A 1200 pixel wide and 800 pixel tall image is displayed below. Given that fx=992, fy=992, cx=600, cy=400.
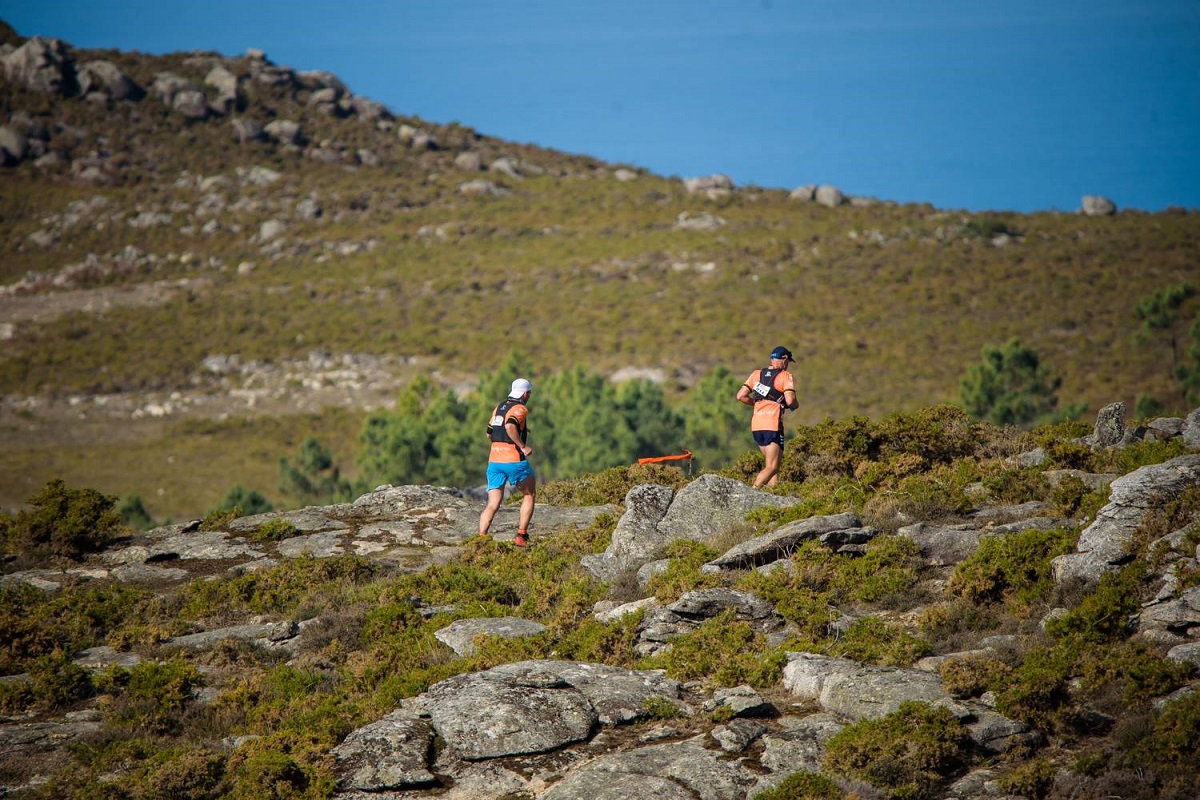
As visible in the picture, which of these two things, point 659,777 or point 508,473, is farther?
point 508,473

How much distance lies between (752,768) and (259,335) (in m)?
65.9

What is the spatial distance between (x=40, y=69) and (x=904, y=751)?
373 ft

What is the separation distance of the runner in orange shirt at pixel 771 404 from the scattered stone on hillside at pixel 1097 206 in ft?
246

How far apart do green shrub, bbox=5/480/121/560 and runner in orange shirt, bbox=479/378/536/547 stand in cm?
586

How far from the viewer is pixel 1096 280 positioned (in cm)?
6147

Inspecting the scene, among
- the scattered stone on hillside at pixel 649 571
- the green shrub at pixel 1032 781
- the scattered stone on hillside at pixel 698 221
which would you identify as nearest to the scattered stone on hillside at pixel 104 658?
the scattered stone on hillside at pixel 649 571

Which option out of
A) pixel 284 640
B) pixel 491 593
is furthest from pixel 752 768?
pixel 284 640

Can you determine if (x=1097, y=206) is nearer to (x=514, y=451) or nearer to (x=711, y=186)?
(x=711, y=186)

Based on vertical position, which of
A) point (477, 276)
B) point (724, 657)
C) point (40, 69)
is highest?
point (40, 69)

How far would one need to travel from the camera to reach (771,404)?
1377cm

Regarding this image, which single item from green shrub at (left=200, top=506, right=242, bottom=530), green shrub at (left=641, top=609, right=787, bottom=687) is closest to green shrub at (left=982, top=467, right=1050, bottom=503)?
green shrub at (left=641, top=609, right=787, bottom=687)

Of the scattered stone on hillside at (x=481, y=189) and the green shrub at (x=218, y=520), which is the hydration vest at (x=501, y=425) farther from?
the scattered stone on hillside at (x=481, y=189)

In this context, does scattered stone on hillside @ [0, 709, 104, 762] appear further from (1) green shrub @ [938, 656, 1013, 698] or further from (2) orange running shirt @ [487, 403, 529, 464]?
(1) green shrub @ [938, 656, 1013, 698]

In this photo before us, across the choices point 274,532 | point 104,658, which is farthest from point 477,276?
point 104,658
